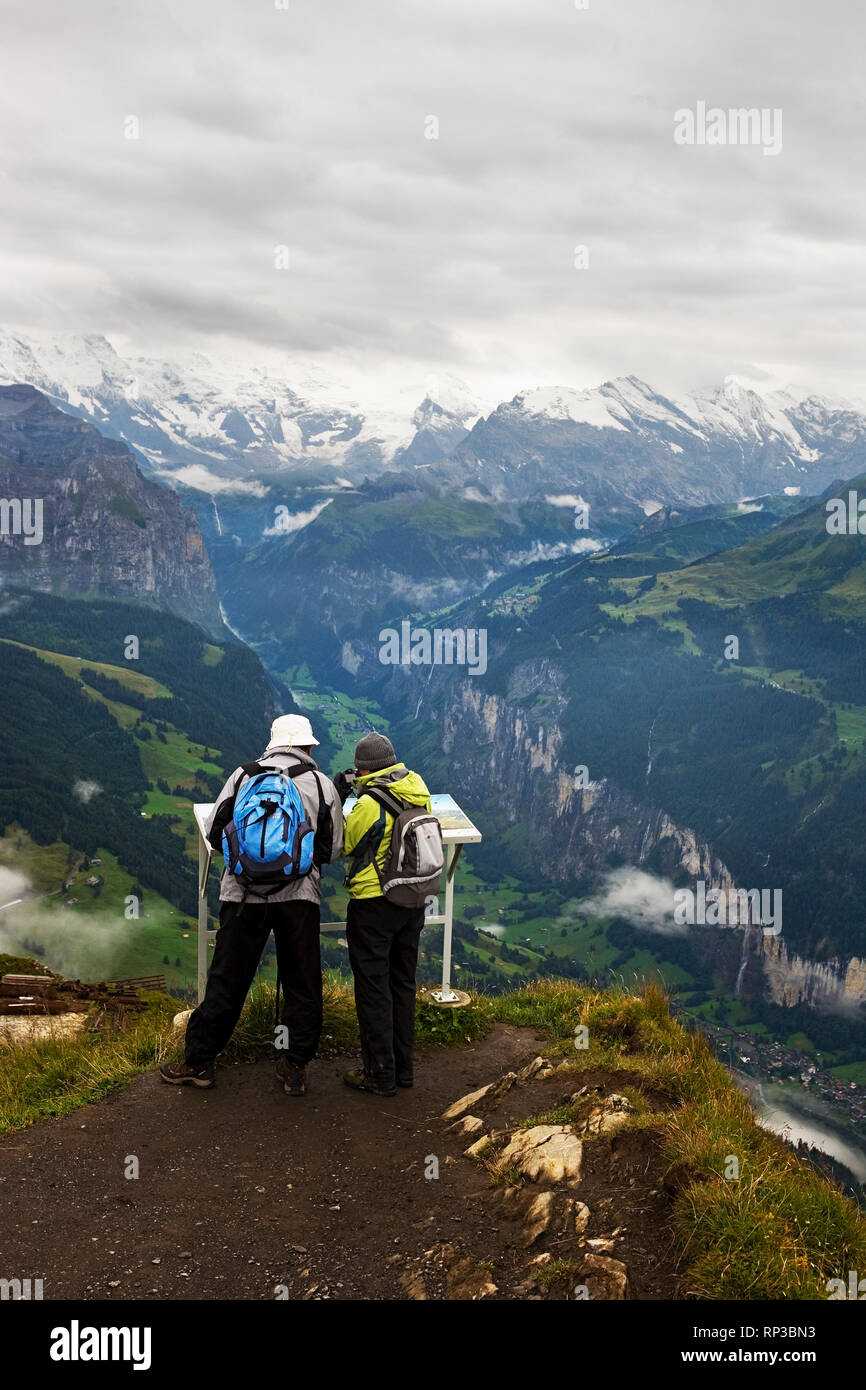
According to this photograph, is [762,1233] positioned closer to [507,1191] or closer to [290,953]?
[507,1191]

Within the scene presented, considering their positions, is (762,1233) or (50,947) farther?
(50,947)

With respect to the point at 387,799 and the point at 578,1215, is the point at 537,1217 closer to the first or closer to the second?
the point at 578,1215

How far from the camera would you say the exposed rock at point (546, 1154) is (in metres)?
8.85

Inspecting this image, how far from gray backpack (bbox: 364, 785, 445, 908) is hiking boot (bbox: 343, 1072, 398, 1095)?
6.69ft

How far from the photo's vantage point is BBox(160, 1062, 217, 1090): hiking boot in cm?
1116

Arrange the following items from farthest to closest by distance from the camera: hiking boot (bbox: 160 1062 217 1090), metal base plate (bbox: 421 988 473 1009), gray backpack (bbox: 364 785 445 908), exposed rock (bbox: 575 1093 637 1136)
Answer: metal base plate (bbox: 421 988 473 1009), hiking boot (bbox: 160 1062 217 1090), gray backpack (bbox: 364 785 445 908), exposed rock (bbox: 575 1093 637 1136)

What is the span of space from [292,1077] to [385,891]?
2270 mm

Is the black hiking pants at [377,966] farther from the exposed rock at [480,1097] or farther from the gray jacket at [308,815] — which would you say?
the exposed rock at [480,1097]

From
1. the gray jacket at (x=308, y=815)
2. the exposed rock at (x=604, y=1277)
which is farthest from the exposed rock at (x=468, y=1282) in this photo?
the gray jacket at (x=308, y=815)

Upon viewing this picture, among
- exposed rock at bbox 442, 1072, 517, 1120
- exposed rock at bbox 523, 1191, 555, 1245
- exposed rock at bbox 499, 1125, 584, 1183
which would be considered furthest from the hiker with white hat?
exposed rock at bbox 523, 1191, 555, 1245

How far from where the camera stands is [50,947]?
606 feet

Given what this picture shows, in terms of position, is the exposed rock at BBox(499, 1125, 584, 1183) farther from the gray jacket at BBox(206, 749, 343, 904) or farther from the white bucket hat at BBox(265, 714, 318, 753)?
the white bucket hat at BBox(265, 714, 318, 753)
